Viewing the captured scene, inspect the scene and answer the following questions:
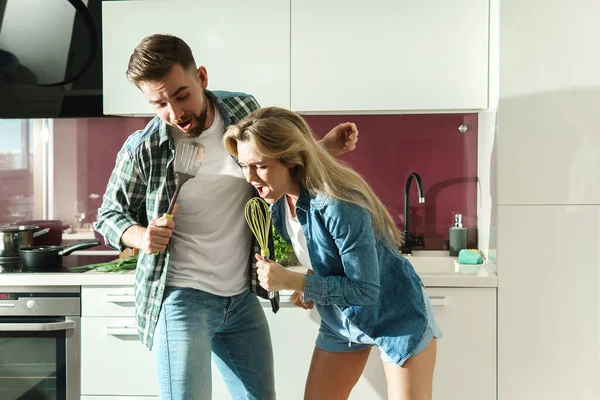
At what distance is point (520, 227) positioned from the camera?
7.97 ft

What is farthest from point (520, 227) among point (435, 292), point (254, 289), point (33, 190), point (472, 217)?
point (33, 190)

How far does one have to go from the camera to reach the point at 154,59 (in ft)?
5.34

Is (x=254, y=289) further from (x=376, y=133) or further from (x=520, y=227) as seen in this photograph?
(x=376, y=133)

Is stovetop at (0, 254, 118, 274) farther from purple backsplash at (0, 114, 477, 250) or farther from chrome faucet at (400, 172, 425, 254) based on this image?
chrome faucet at (400, 172, 425, 254)

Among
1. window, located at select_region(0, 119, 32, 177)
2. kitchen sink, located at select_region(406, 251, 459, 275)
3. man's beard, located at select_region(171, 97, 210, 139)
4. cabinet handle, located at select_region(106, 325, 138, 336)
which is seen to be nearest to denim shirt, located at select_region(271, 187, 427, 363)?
man's beard, located at select_region(171, 97, 210, 139)

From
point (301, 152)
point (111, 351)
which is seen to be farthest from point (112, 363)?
point (301, 152)

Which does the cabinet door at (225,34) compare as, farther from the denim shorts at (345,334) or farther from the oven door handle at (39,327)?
the denim shorts at (345,334)

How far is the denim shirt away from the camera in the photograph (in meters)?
1.62

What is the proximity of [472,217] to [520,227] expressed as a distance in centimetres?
66

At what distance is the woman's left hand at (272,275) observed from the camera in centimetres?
163

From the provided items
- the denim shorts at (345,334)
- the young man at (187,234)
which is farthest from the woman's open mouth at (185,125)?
the denim shorts at (345,334)

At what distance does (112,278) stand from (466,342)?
131 cm

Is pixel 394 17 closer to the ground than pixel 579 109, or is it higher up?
higher up

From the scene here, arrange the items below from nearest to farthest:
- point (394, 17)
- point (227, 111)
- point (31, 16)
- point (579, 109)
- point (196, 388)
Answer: point (196, 388), point (227, 111), point (579, 109), point (394, 17), point (31, 16)
